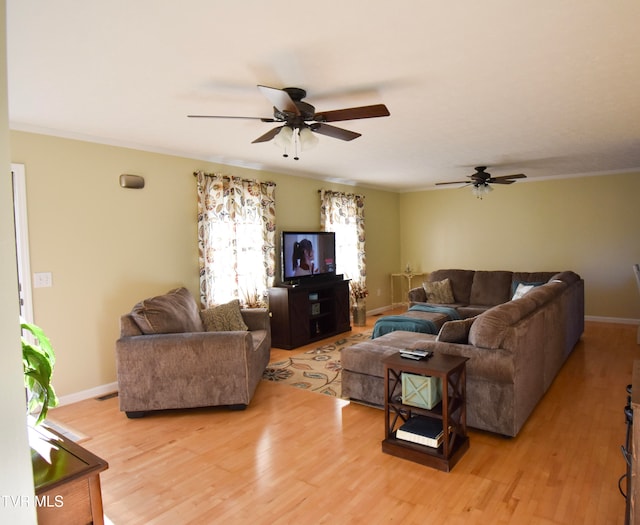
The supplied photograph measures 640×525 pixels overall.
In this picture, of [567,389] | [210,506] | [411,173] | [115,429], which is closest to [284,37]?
[210,506]

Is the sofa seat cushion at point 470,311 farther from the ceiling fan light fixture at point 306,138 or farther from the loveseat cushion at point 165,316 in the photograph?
the ceiling fan light fixture at point 306,138

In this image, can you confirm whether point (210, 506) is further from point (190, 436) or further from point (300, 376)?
point (300, 376)

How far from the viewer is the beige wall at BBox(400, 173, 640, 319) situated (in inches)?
263

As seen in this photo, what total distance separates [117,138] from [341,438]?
11.3 feet

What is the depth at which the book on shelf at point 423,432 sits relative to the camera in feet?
8.85

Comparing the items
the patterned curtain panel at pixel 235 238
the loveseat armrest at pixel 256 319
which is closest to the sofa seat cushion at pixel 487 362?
the loveseat armrest at pixel 256 319

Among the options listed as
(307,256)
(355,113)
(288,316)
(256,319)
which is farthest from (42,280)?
(307,256)

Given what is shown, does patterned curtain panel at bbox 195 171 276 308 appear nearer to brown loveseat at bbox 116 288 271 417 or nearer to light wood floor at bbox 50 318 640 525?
brown loveseat at bbox 116 288 271 417

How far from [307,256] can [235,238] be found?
1290 mm

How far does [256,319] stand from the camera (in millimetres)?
4656

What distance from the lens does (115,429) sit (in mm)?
3322

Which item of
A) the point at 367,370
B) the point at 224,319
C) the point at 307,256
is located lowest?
the point at 367,370

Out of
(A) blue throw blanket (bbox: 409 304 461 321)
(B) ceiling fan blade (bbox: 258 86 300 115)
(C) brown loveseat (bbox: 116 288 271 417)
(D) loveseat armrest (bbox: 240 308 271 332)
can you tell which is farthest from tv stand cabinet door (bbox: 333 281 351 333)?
(B) ceiling fan blade (bbox: 258 86 300 115)

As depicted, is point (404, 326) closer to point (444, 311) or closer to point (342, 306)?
point (444, 311)
